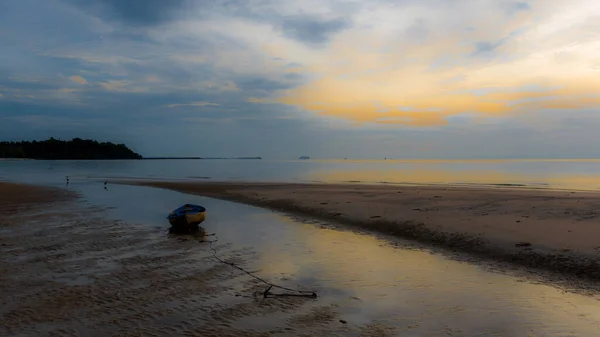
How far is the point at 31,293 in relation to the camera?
1001cm

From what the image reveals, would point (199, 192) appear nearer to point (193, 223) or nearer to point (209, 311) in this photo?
point (193, 223)

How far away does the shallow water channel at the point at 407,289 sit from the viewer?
27.3 ft

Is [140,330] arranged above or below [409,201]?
below

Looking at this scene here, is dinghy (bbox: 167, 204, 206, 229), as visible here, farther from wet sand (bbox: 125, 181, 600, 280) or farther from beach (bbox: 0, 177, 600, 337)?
wet sand (bbox: 125, 181, 600, 280)

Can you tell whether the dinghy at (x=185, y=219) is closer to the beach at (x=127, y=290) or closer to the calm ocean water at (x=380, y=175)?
the beach at (x=127, y=290)

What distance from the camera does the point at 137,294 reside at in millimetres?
10062

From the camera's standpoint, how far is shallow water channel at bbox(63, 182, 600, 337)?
27.3 ft

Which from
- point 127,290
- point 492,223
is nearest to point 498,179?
point 492,223

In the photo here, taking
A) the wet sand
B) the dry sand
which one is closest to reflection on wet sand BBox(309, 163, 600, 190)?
the wet sand

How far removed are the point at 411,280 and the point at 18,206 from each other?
2899 cm

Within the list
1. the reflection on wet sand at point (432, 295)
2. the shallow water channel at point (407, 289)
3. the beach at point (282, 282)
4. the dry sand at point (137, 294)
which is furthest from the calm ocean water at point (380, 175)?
the dry sand at point (137, 294)

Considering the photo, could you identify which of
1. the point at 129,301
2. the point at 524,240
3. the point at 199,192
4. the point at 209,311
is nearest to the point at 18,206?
the point at 199,192

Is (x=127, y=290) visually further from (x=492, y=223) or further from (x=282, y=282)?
(x=492, y=223)

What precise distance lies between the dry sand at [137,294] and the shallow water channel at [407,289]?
45 cm
